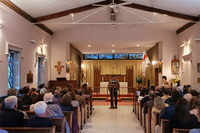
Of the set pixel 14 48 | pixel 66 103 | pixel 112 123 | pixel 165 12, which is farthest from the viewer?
pixel 165 12

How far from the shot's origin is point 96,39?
431 inches

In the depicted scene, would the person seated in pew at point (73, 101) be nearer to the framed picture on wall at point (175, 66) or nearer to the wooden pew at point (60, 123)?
the wooden pew at point (60, 123)

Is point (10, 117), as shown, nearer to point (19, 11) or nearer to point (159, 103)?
point (159, 103)

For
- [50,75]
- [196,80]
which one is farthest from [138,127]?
[50,75]

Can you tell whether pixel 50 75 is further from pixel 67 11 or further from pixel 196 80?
pixel 196 80

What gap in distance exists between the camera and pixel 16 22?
6.96m

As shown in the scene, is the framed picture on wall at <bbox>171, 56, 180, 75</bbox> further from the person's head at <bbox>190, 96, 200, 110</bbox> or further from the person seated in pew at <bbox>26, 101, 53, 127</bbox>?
the person seated in pew at <bbox>26, 101, 53, 127</bbox>

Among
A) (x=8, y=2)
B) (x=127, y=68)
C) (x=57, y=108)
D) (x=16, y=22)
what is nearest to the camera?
(x=57, y=108)

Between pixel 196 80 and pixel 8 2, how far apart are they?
24.1ft

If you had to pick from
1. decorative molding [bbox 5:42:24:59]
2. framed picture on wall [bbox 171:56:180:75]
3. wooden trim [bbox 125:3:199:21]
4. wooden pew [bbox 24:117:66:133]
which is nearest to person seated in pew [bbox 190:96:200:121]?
wooden pew [bbox 24:117:66:133]

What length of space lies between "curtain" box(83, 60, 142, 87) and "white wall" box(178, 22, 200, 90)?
23.8 feet

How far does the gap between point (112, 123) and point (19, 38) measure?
4.44 metres


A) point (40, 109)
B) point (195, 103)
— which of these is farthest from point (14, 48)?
point (195, 103)

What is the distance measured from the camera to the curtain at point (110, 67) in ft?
57.2
